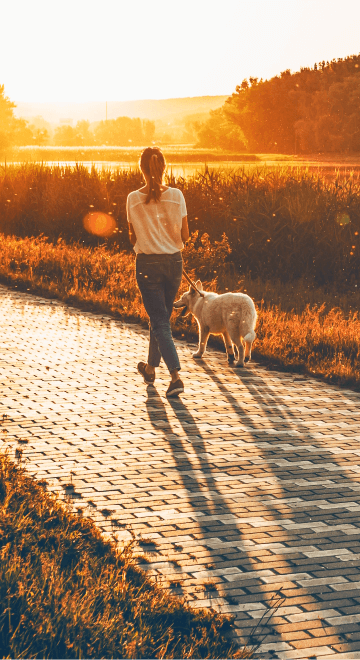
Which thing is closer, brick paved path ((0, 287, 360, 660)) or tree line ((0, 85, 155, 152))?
brick paved path ((0, 287, 360, 660))

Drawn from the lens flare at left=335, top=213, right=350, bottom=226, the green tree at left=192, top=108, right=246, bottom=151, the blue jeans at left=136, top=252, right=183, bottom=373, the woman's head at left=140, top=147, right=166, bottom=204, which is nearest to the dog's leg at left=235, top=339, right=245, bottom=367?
the blue jeans at left=136, top=252, right=183, bottom=373

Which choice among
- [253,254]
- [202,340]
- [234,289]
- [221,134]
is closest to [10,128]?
[221,134]

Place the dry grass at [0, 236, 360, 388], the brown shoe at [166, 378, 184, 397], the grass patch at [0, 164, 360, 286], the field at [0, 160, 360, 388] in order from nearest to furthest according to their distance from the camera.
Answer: the brown shoe at [166, 378, 184, 397], the dry grass at [0, 236, 360, 388], the field at [0, 160, 360, 388], the grass patch at [0, 164, 360, 286]

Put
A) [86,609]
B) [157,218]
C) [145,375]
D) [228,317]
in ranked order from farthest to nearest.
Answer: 1. [228,317]
2. [145,375]
3. [157,218]
4. [86,609]

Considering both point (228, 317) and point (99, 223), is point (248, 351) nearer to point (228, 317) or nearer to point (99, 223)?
point (228, 317)

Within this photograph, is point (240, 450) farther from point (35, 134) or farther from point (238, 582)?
point (35, 134)

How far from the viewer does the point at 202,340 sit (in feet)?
30.6

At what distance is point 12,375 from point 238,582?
479cm

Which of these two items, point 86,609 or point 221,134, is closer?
point 86,609

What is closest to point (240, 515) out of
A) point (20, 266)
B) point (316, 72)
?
point (20, 266)

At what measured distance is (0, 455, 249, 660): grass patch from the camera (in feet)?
11.1

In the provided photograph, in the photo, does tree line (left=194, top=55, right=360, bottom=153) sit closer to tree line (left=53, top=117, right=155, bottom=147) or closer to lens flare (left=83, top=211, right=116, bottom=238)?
tree line (left=53, top=117, right=155, bottom=147)

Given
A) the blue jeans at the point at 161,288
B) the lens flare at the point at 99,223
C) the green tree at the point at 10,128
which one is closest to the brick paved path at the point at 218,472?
the blue jeans at the point at 161,288

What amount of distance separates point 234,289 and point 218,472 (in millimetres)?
9326
